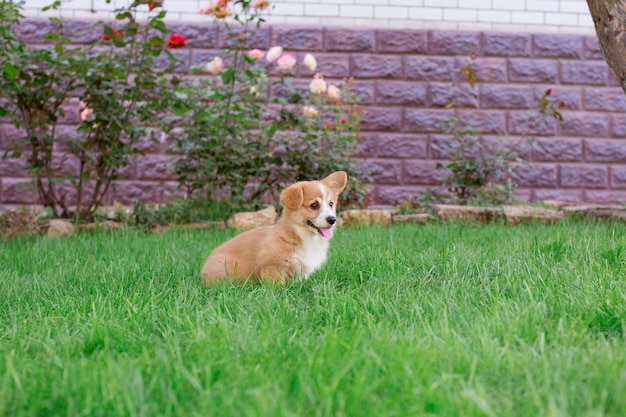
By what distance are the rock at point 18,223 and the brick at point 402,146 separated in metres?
4.55

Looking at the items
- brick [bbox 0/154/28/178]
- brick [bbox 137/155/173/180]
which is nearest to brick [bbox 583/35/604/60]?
brick [bbox 137/155/173/180]

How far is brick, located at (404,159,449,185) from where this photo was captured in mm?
8945

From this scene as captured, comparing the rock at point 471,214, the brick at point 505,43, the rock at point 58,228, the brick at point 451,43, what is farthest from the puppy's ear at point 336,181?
the brick at point 505,43

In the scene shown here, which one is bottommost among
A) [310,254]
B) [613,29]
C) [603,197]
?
[603,197]

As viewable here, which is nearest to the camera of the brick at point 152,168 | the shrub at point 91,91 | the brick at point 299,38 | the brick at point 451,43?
the shrub at point 91,91

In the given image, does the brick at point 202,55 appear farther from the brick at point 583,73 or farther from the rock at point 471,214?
the brick at point 583,73

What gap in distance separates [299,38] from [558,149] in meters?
3.76

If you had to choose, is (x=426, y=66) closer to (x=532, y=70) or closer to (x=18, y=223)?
(x=532, y=70)

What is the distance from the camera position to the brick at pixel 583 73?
356 inches

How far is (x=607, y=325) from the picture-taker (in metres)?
2.65

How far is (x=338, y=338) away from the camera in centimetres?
235

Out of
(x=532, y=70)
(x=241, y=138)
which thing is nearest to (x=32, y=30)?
(x=241, y=138)

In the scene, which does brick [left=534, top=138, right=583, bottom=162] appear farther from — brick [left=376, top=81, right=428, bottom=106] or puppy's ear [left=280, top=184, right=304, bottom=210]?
puppy's ear [left=280, top=184, right=304, bottom=210]

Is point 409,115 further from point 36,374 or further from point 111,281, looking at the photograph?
point 36,374
